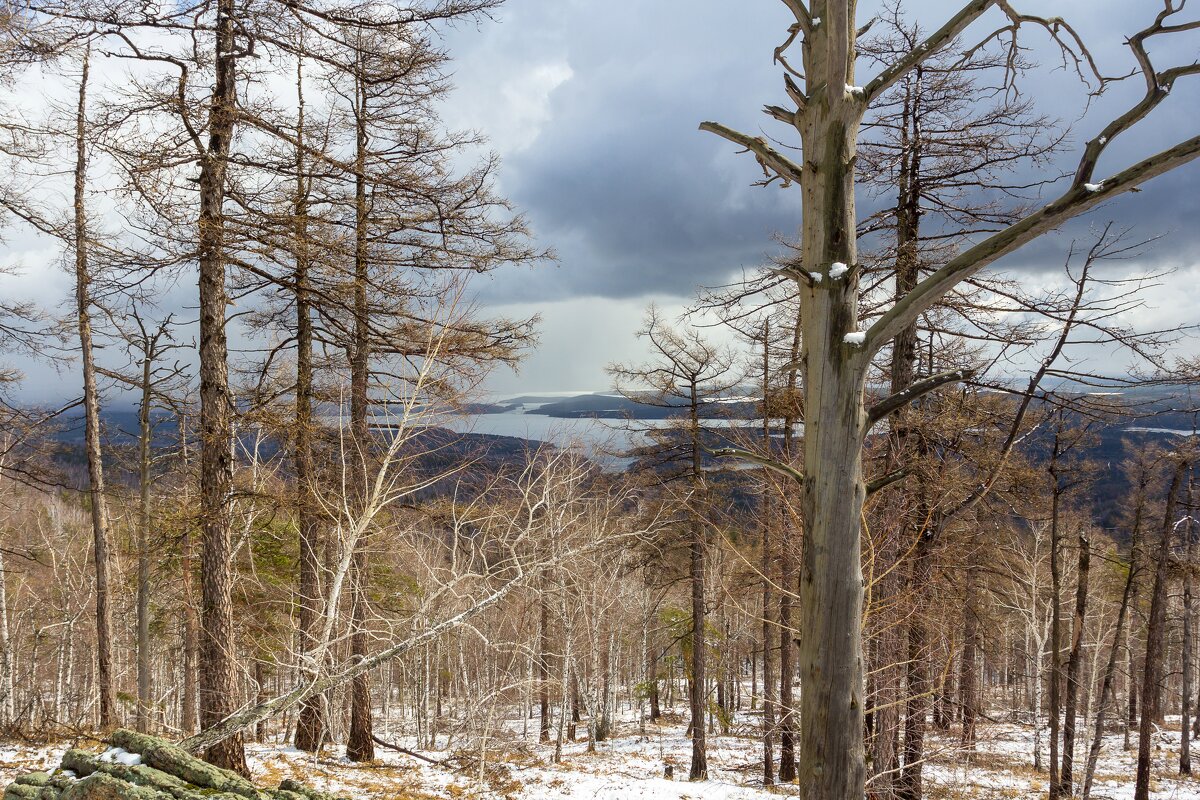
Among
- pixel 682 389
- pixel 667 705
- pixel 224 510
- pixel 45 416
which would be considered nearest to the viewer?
pixel 224 510

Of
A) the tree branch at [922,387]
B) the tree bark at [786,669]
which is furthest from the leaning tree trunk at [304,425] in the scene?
the tree bark at [786,669]

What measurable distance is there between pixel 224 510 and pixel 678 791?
350 inches

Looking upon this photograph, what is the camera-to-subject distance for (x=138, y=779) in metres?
4.57

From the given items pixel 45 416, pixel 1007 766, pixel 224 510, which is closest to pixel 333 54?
pixel 224 510

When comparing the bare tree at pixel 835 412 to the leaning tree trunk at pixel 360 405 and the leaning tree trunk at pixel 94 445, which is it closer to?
the leaning tree trunk at pixel 360 405

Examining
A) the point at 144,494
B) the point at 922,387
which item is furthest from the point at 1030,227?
the point at 144,494

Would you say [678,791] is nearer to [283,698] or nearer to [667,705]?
[283,698]

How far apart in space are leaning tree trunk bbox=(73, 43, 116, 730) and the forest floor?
162cm

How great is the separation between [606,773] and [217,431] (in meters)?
10.8

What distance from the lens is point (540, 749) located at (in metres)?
19.2

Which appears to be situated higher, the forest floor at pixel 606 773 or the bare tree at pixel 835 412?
the bare tree at pixel 835 412

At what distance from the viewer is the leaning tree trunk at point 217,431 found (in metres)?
7.12

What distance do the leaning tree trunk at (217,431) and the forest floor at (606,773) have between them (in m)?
2.11

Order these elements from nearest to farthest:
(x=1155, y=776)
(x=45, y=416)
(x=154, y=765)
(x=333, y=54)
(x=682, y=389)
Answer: (x=154, y=765) → (x=333, y=54) → (x=45, y=416) → (x=682, y=389) → (x=1155, y=776)
